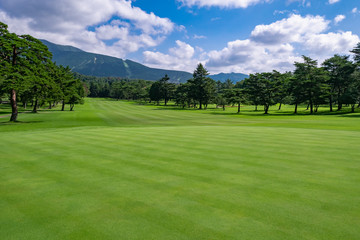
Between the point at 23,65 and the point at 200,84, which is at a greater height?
the point at 200,84

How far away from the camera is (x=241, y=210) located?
499cm

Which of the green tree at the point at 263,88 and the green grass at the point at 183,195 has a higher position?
the green tree at the point at 263,88

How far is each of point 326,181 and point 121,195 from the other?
6.44 metres

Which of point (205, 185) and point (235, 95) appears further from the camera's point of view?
point (235, 95)

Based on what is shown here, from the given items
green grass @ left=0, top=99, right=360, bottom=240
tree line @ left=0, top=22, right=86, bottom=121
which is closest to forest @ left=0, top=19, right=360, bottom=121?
tree line @ left=0, top=22, right=86, bottom=121

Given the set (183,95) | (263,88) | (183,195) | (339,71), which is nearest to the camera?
(183,195)

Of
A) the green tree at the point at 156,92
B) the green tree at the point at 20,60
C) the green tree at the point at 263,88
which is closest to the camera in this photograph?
the green tree at the point at 20,60

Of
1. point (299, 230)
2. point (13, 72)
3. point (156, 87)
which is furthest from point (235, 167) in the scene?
point (156, 87)

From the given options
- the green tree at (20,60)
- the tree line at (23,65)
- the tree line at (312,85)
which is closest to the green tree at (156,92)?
the tree line at (312,85)

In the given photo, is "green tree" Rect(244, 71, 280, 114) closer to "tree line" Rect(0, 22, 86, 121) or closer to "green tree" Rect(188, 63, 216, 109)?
"green tree" Rect(188, 63, 216, 109)

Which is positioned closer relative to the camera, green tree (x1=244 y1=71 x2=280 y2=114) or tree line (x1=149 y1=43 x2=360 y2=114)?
tree line (x1=149 y1=43 x2=360 y2=114)

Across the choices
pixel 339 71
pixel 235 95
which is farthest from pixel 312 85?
pixel 235 95

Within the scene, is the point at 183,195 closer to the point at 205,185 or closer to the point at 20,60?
the point at 205,185

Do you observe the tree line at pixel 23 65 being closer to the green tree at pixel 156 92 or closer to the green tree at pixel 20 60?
the green tree at pixel 20 60
